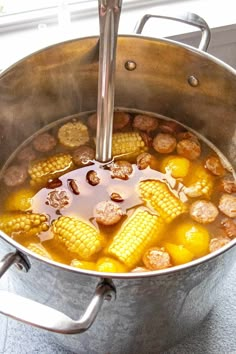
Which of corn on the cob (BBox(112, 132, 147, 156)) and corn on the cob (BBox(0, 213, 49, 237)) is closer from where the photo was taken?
corn on the cob (BBox(0, 213, 49, 237))

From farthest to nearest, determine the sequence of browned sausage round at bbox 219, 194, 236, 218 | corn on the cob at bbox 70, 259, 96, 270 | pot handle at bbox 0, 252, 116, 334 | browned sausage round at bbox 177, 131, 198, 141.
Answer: browned sausage round at bbox 177, 131, 198, 141 < browned sausage round at bbox 219, 194, 236, 218 < corn on the cob at bbox 70, 259, 96, 270 < pot handle at bbox 0, 252, 116, 334

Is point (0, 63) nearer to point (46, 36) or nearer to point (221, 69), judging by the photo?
point (46, 36)

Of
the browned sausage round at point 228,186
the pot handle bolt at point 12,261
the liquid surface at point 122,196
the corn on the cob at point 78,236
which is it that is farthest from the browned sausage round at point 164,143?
the pot handle bolt at point 12,261

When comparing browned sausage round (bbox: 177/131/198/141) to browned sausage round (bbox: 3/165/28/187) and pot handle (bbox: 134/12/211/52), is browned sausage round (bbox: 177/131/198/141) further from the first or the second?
browned sausage round (bbox: 3/165/28/187)

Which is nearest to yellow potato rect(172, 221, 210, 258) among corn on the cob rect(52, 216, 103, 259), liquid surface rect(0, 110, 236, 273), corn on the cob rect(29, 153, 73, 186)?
liquid surface rect(0, 110, 236, 273)

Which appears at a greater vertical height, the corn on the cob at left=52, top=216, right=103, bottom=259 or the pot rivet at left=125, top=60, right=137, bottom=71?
the pot rivet at left=125, top=60, right=137, bottom=71

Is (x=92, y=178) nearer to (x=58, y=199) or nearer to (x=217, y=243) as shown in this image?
(x=58, y=199)

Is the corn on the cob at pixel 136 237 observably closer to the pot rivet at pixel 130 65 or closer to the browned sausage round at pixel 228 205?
the browned sausage round at pixel 228 205
